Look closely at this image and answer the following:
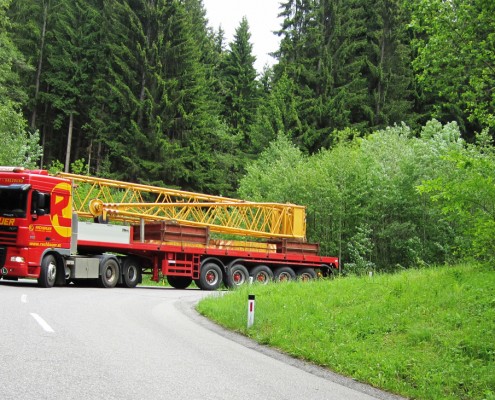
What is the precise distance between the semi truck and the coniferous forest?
670cm

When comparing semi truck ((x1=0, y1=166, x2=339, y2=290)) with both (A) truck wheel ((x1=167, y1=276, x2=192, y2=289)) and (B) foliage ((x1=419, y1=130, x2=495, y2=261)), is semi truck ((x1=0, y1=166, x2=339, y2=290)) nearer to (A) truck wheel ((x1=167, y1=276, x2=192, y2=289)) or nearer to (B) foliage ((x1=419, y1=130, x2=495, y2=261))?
(A) truck wheel ((x1=167, y1=276, x2=192, y2=289))

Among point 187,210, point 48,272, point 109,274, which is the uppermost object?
point 187,210

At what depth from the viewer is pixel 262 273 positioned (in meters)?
27.5

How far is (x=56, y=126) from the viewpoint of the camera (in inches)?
1914

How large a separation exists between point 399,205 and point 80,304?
83.8 feet

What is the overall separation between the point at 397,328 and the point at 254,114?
1996 inches

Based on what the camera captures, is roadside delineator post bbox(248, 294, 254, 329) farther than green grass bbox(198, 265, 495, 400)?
Yes

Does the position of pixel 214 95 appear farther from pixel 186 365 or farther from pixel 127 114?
pixel 186 365

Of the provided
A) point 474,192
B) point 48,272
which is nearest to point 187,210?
point 48,272

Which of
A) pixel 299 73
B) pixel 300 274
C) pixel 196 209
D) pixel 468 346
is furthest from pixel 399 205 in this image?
pixel 468 346

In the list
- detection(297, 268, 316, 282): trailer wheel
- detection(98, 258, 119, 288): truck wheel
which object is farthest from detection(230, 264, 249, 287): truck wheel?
detection(98, 258, 119, 288): truck wheel

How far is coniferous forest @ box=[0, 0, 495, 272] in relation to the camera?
1410 inches

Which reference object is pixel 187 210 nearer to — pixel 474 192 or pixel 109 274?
pixel 109 274

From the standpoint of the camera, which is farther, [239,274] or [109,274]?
[239,274]
